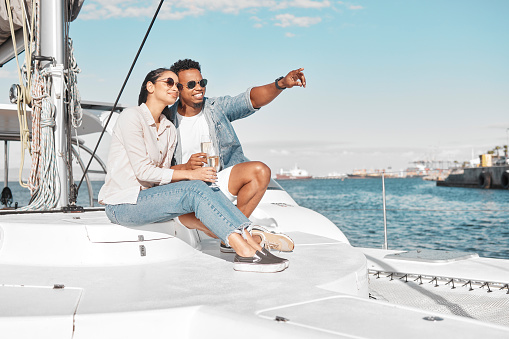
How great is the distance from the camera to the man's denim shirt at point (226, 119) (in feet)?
11.0

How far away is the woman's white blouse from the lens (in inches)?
107

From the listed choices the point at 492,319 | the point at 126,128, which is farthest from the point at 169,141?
the point at 492,319

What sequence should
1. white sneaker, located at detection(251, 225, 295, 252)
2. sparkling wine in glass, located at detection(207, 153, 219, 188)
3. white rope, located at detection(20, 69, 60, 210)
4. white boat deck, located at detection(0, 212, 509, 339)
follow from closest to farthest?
white boat deck, located at detection(0, 212, 509, 339) < sparkling wine in glass, located at detection(207, 153, 219, 188) < white sneaker, located at detection(251, 225, 295, 252) < white rope, located at detection(20, 69, 60, 210)

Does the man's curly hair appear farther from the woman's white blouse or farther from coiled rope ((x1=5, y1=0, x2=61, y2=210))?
coiled rope ((x1=5, y1=0, x2=61, y2=210))

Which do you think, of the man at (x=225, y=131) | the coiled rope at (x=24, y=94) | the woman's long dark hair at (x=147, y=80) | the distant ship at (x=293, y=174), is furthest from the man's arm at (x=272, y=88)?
the distant ship at (x=293, y=174)

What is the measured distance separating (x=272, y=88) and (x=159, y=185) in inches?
39.6

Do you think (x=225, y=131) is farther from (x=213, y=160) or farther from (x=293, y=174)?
(x=293, y=174)

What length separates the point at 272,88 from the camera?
10.8ft

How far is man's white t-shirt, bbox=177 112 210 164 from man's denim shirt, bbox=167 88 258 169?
6cm

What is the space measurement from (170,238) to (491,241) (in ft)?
51.9

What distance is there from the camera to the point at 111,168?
2.85 meters

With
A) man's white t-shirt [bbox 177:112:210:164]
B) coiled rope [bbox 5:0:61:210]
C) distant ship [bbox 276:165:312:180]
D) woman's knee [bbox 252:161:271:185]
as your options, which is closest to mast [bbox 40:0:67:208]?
coiled rope [bbox 5:0:61:210]

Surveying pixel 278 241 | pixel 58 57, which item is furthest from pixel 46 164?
pixel 278 241

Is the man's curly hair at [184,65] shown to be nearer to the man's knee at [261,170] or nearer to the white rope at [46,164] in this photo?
the man's knee at [261,170]
